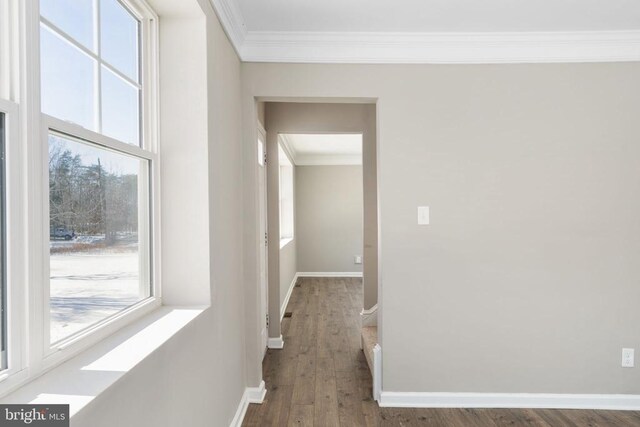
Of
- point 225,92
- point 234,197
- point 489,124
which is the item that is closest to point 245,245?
point 234,197

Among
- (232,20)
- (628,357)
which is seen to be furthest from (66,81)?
(628,357)

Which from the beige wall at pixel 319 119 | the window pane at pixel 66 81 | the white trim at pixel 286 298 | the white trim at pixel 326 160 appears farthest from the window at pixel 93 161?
the white trim at pixel 326 160

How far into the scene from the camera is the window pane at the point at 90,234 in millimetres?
1036

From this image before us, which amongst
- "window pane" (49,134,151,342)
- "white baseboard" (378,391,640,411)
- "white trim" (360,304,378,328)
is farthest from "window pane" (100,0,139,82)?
"white trim" (360,304,378,328)

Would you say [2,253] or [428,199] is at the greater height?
[428,199]

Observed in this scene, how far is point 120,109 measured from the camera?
1408 millimetres

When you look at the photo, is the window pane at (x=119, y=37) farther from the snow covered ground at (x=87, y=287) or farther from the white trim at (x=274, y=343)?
the white trim at (x=274, y=343)

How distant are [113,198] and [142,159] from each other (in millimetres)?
318

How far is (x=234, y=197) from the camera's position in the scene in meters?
2.31

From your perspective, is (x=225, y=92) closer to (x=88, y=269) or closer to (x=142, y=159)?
(x=142, y=159)

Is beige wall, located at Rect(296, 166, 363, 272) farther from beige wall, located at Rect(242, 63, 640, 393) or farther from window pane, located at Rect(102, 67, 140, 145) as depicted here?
window pane, located at Rect(102, 67, 140, 145)

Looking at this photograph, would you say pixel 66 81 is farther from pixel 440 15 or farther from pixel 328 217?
pixel 328 217

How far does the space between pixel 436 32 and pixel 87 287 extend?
7.84 ft

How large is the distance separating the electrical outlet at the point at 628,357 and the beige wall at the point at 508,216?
0.14ft
